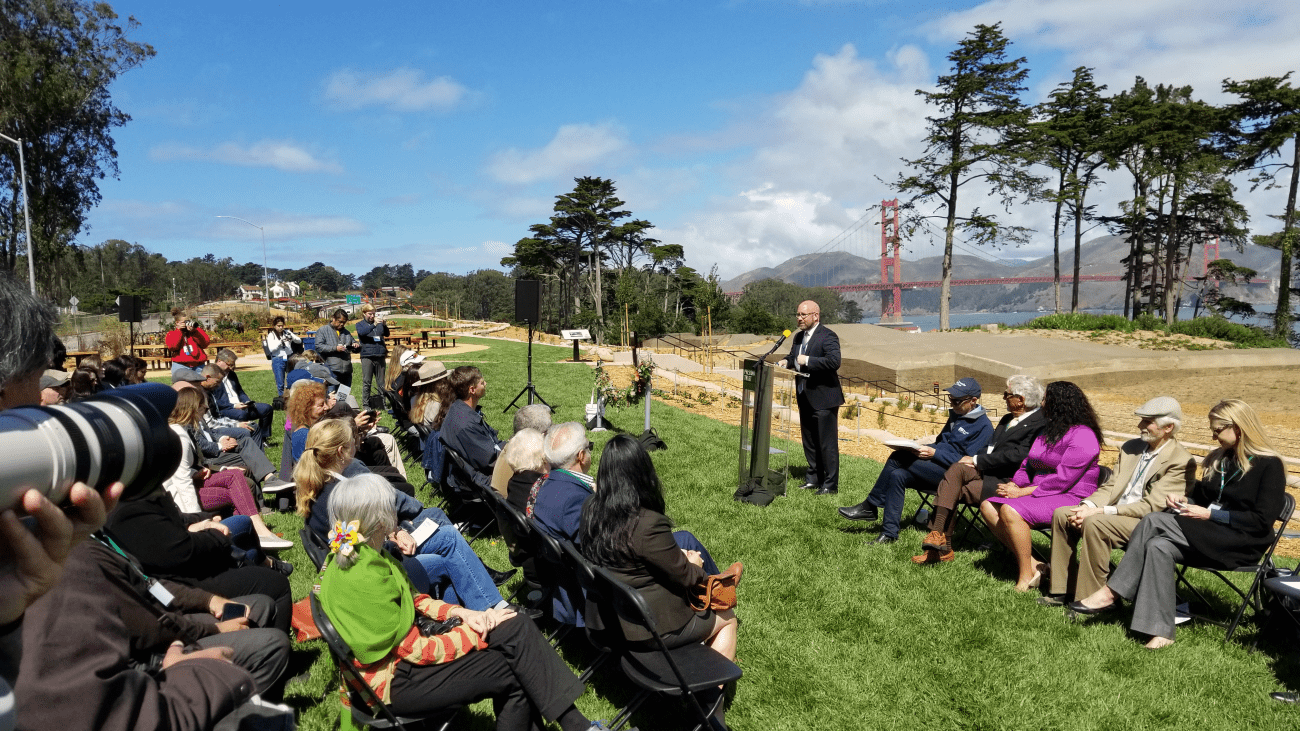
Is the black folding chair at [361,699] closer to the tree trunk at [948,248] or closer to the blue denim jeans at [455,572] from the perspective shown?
the blue denim jeans at [455,572]

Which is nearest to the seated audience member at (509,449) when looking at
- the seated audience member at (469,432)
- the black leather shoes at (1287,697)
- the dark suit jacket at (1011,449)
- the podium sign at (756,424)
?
the seated audience member at (469,432)

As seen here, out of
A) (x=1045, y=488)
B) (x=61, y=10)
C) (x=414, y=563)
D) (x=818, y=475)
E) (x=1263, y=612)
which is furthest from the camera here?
(x=61, y=10)

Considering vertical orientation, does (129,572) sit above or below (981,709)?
above

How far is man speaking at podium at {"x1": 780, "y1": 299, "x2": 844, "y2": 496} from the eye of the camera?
7.01m

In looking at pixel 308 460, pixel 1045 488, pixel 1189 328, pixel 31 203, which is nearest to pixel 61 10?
pixel 31 203

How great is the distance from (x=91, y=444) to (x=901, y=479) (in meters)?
5.61

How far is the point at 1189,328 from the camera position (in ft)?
98.3

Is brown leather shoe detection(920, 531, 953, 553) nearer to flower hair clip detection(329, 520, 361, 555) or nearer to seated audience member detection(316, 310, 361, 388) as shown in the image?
flower hair clip detection(329, 520, 361, 555)

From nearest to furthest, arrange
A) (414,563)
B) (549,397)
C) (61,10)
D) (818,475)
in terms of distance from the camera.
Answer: (414,563) < (818,475) < (549,397) < (61,10)

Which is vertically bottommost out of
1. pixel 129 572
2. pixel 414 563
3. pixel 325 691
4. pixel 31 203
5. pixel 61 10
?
pixel 325 691

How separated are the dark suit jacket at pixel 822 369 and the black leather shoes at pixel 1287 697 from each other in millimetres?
3925

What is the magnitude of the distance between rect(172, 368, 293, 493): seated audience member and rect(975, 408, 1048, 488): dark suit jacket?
5.26 metres

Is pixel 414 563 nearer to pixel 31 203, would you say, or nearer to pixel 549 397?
pixel 549 397

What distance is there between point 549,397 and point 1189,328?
28.4 metres
